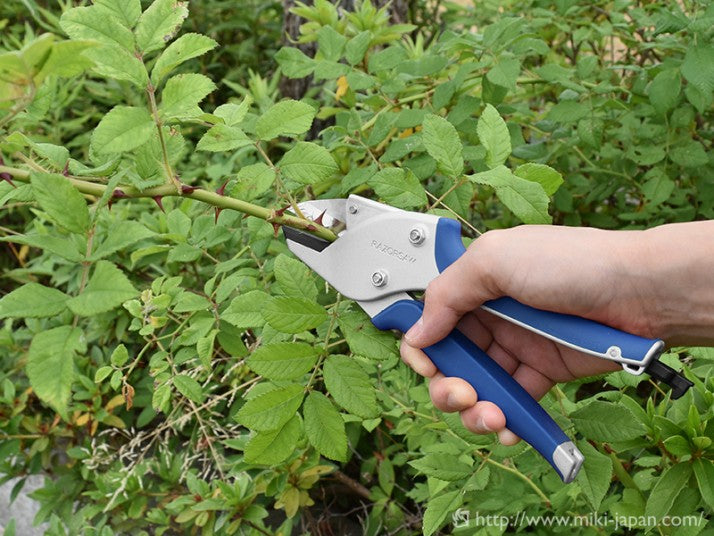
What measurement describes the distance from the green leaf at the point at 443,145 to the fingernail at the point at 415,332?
274 mm

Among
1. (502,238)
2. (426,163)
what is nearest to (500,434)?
(502,238)

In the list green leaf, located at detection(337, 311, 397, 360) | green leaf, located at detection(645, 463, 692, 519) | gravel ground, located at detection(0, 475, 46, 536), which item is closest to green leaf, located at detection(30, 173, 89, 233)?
green leaf, located at detection(337, 311, 397, 360)

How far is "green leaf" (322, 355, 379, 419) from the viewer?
110cm

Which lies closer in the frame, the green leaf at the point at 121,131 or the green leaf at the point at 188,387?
the green leaf at the point at 121,131

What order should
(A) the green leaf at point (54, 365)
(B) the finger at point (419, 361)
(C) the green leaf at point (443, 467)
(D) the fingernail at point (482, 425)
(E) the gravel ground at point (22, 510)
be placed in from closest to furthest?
(A) the green leaf at point (54, 365)
(D) the fingernail at point (482, 425)
(B) the finger at point (419, 361)
(C) the green leaf at point (443, 467)
(E) the gravel ground at point (22, 510)

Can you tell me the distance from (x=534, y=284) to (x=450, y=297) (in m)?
0.13

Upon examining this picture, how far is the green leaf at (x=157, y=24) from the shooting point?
102 centimetres

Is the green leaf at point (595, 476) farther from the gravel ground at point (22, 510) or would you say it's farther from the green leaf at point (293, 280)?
the gravel ground at point (22, 510)

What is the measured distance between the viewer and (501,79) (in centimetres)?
162

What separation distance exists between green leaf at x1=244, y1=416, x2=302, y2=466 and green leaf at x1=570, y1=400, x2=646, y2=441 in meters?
0.49

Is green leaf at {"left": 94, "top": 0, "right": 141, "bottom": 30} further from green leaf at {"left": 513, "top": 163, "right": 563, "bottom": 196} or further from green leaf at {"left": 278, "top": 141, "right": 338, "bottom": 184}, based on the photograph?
green leaf at {"left": 513, "top": 163, "right": 563, "bottom": 196}

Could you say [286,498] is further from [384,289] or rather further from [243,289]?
[384,289]

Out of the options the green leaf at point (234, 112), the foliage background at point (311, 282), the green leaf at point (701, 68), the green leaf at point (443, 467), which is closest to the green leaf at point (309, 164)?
the foliage background at point (311, 282)

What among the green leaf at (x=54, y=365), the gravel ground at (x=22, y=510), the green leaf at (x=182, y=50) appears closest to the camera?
the green leaf at (x=54, y=365)
